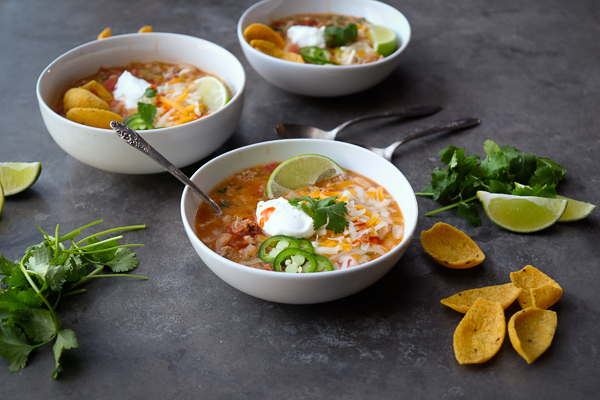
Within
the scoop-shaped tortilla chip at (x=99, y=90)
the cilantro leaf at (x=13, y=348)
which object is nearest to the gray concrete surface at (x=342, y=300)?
the cilantro leaf at (x=13, y=348)

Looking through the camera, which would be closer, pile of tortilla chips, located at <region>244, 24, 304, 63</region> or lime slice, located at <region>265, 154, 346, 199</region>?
lime slice, located at <region>265, 154, 346, 199</region>

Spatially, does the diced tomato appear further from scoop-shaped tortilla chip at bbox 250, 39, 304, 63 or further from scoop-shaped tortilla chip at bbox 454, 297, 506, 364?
scoop-shaped tortilla chip at bbox 454, 297, 506, 364

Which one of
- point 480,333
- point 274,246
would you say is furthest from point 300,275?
point 480,333

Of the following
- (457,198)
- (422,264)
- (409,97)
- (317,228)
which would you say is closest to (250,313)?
(317,228)

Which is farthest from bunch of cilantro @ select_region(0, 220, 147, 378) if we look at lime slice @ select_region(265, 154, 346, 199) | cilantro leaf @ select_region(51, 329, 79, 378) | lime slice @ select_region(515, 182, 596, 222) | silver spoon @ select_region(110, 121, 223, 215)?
lime slice @ select_region(515, 182, 596, 222)

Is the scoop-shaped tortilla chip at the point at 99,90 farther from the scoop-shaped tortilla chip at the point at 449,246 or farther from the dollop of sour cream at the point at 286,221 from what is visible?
the scoop-shaped tortilla chip at the point at 449,246
